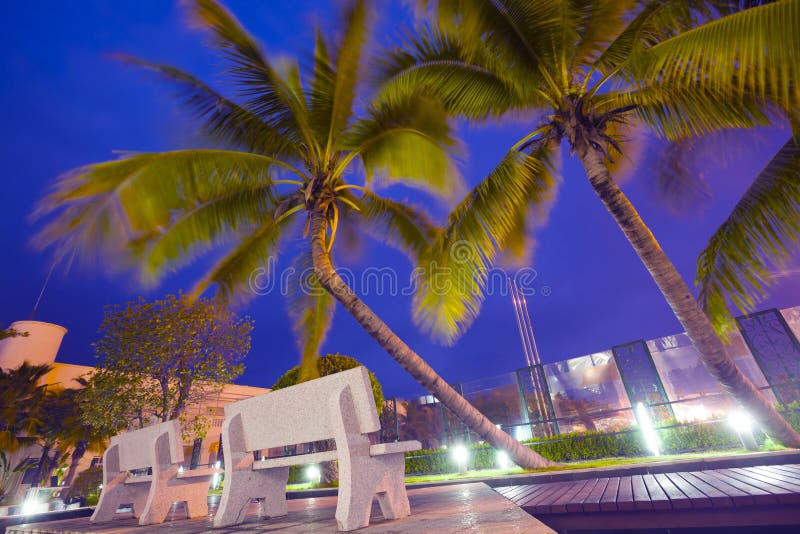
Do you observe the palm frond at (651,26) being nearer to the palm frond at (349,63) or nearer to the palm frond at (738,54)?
the palm frond at (738,54)

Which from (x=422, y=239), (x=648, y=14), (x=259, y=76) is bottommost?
(x=422, y=239)

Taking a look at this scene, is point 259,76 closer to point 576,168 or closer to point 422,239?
point 422,239

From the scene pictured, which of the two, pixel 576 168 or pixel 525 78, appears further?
pixel 576 168

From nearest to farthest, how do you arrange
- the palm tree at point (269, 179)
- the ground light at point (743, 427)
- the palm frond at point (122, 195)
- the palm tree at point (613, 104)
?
the palm tree at point (613, 104) < the palm frond at point (122, 195) < the palm tree at point (269, 179) < the ground light at point (743, 427)

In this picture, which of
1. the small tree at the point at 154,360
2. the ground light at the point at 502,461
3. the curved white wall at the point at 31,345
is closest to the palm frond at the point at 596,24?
the ground light at the point at 502,461

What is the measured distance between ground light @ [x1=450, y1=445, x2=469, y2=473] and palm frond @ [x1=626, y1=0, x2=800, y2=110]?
380 inches

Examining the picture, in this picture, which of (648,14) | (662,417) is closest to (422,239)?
(648,14)

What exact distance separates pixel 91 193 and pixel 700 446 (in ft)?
39.1

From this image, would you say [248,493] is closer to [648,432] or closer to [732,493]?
[732,493]

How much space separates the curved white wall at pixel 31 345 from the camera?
1792 centimetres

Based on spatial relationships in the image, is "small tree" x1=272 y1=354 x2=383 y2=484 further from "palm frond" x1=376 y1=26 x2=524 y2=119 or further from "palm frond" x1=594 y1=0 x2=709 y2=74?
"palm frond" x1=594 y1=0 x2=709 y2=74

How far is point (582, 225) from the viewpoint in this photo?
72188 millimetres

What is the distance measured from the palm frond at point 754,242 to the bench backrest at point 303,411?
5258 mm

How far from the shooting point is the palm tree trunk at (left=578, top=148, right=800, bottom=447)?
4797 millimetres
